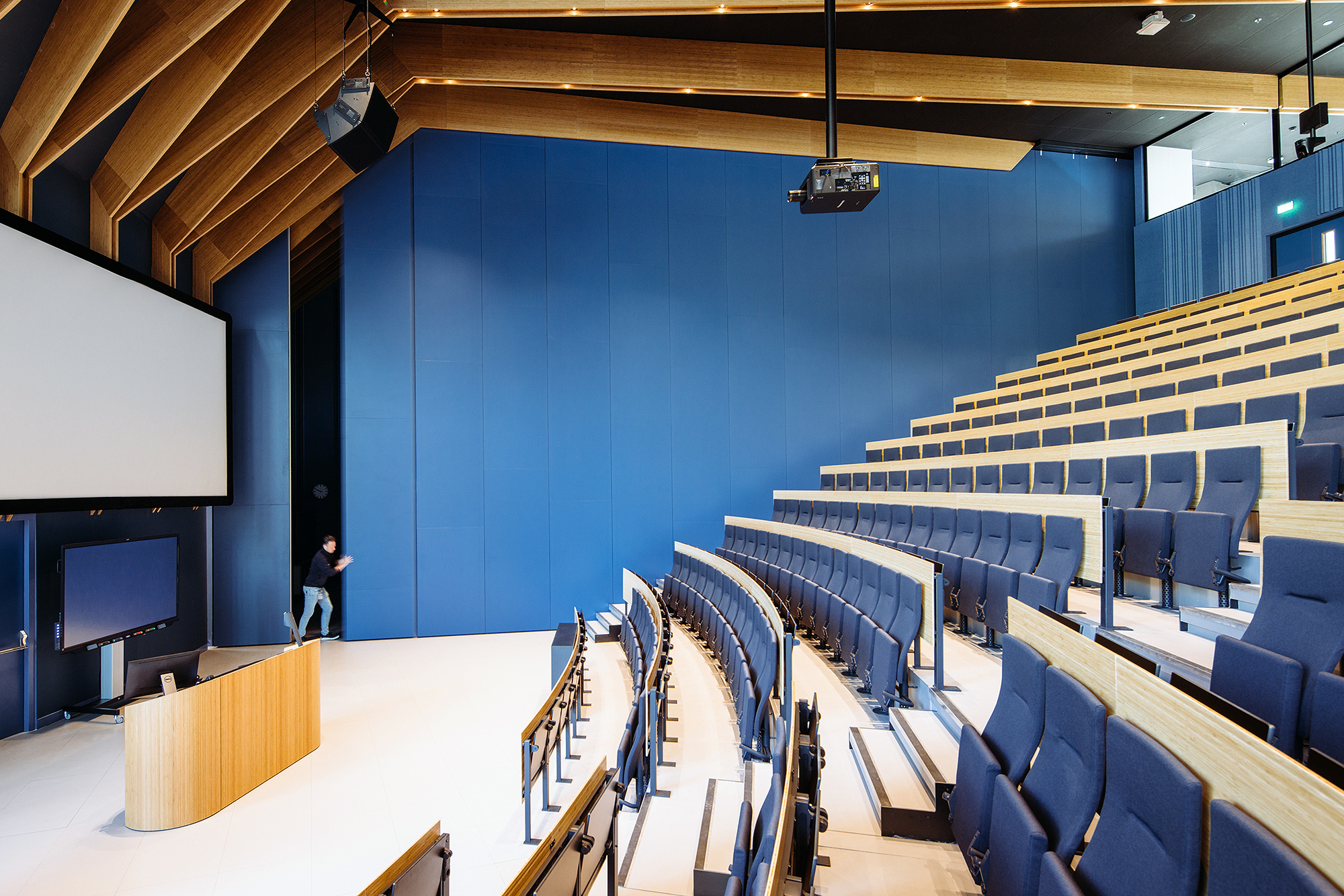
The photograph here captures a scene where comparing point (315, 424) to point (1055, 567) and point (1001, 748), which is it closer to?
point (1055, 567)

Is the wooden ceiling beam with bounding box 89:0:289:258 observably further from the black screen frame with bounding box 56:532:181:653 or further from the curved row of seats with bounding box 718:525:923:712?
the curved row of seats with bounding box 718:525:923:712

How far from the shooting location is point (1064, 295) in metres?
6.65

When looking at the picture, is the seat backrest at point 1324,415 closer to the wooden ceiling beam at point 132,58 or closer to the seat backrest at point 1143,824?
the seat backrest at point 1143,824

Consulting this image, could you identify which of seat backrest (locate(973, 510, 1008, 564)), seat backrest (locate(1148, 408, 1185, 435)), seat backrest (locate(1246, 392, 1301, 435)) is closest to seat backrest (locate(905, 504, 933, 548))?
seat backrest (locate(973, 510, 1008, 564))

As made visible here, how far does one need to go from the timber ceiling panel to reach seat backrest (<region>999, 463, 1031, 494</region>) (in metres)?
2.74

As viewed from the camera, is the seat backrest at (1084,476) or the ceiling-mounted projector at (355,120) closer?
A: the seat backrest at (1084,476)

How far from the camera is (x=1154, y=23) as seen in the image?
4.68 meters

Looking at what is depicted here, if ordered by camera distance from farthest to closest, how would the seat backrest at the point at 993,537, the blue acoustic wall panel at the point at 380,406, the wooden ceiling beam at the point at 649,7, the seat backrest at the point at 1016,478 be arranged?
the blue acoustic wall panel at the point at 380,406, the wooden ceiling beam at the point at 649,7, the seat backrest at the point at 1016,478, the seat backrest at the point at 993,537

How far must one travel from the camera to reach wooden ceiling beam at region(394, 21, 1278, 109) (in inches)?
186

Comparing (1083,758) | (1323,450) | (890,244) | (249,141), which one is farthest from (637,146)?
(1083,758)

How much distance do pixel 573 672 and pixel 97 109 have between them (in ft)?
10.5

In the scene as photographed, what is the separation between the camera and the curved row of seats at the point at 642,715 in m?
2.12

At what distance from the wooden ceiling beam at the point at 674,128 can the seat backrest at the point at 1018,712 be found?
5.41m

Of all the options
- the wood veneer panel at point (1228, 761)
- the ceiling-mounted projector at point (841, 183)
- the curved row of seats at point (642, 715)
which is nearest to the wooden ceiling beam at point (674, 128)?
the ceiling-mounted projector at point (841, 183)
